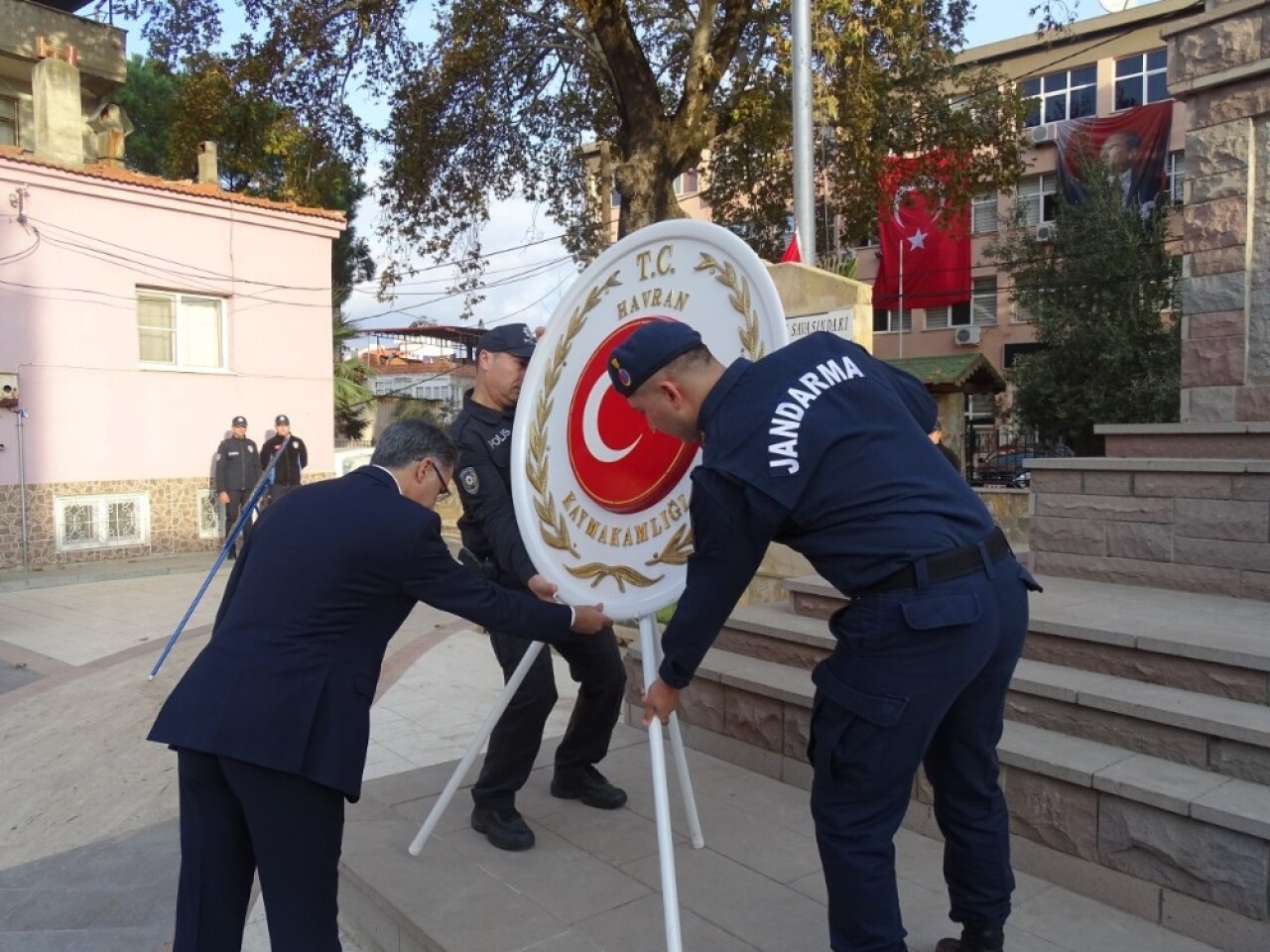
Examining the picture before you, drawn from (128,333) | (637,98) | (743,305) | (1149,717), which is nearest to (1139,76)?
(637,98)

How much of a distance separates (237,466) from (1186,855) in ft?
41.0

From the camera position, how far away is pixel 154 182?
44.2 feet

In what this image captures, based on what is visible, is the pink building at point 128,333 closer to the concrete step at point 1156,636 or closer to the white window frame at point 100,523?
the white window frame at point 100,523

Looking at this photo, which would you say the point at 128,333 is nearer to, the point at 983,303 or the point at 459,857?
the point at 459,857

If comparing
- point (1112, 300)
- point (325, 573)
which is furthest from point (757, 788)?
point (1112, 300)

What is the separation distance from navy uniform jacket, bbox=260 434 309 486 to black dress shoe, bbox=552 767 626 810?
9.48 meters

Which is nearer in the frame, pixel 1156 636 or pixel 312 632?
pixel 312 632

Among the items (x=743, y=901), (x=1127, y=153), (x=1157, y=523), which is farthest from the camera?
(x=1127, y=153)

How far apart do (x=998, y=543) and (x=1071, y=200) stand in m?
25.7

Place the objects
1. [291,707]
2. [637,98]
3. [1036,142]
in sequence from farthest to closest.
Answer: [1036,142] → [637,98] → [291,707]

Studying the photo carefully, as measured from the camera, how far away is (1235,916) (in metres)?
2.59

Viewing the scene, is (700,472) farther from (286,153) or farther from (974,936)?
(286,153)

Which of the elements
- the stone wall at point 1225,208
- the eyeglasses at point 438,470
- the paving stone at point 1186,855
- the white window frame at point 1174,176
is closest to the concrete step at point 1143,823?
the paving stone at point 1186,855

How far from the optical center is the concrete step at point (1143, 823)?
257 centimetres
